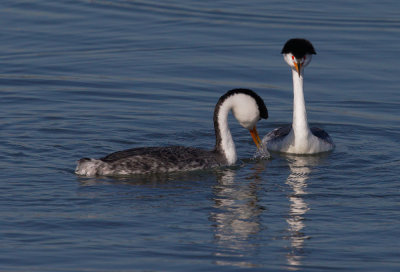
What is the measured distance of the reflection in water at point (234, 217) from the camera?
1134cm

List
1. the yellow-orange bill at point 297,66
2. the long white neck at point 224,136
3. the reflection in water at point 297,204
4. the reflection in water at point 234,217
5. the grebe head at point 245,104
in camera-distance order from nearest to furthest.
A: the reflection in water at point 297,204 → the reflection in water at point 234,217 → the grebe head at point 245,104 → the long white neck at point 224,136 → the yellow-orange bill at point 297,66

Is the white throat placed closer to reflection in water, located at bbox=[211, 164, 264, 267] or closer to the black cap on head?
reflection in water, located at bbox=[211, 164, 264, 267]

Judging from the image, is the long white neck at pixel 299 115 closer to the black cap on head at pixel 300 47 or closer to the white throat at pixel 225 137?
the black cap on head at pixel 300 47

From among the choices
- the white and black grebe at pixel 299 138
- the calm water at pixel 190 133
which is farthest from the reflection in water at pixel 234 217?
the white and black grebe at pixel 299 138

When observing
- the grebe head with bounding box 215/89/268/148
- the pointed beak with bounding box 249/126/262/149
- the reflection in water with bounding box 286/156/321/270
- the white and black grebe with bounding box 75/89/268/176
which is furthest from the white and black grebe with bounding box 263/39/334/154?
the grebe head with bounding box 215/89/268/148

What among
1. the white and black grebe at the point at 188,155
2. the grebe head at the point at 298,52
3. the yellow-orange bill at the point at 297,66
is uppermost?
the grebe head at the point at 298,52

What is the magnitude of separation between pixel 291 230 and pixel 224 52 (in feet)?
39.3

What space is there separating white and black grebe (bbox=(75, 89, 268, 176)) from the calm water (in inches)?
9.1

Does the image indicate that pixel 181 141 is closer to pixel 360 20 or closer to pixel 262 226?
pixel 262 226

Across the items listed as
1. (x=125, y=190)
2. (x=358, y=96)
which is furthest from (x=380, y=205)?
(x=358, y=96)

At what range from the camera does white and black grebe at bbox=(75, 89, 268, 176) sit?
569 inches

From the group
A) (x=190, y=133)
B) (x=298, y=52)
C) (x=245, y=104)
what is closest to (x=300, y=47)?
(x=298, y=52)

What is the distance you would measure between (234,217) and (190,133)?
203 inches

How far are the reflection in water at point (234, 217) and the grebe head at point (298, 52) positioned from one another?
7.90 feet
